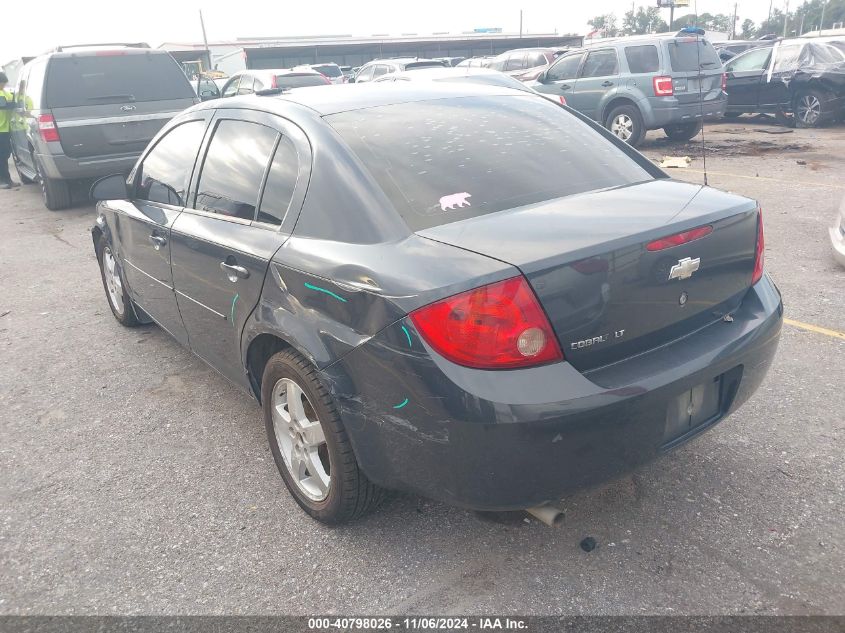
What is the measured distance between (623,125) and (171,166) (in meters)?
10.5

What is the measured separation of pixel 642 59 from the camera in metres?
12.4

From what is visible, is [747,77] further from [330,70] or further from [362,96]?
[330,70]

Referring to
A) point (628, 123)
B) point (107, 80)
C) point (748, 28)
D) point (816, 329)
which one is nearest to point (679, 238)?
point (816, 329)

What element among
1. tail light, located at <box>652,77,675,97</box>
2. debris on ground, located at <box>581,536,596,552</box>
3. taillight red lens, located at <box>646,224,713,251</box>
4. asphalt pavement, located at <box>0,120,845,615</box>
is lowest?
asphalt pavement, located at <box>0,120,845,615</box>

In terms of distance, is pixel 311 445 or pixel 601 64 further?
pixel 601 64

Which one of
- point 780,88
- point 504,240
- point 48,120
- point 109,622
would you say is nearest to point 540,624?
point 504,240

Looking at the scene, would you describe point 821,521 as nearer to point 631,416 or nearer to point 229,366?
point 631,416

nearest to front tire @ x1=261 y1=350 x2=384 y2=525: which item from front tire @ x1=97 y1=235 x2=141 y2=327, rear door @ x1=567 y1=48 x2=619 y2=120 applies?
front tire @ x1=97 y1=235 x2=141 y2=327

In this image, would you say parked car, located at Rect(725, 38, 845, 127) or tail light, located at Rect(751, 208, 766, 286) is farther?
parked car, located at Rect(725, 38, 845, 127)

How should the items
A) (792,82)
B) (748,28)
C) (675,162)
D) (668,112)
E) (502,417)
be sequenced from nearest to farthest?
(502,417)
(675,162)
(668,112)
(792,82)
(748,28)

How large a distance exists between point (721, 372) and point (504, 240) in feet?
3.00

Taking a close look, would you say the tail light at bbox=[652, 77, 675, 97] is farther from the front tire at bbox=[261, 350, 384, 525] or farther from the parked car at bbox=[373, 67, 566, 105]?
the front tire at bbox=[261, 350, 384, 525]

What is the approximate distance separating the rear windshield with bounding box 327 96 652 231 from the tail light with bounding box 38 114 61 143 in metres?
7.73

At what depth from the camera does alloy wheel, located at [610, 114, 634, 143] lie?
41.4ft
